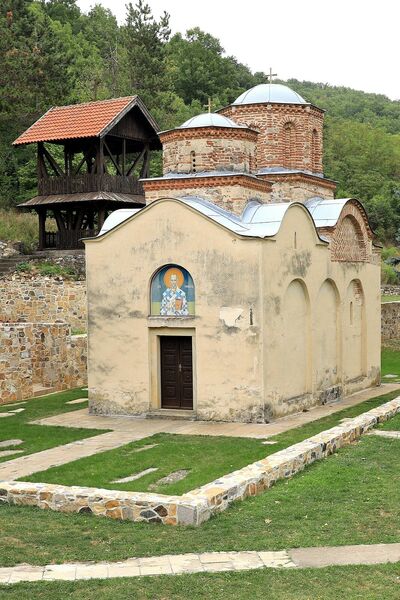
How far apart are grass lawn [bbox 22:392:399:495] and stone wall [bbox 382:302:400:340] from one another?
63.2 feet

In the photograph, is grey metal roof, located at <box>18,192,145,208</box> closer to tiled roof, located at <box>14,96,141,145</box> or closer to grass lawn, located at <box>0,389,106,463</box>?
tiled roof, located at <box>14,96,141,145</box>

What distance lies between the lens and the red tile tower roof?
30.2m

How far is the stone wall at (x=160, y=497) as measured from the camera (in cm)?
957

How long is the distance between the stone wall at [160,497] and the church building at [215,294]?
5.16 meters

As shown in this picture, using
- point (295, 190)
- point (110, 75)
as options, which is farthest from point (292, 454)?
point (110, 75)

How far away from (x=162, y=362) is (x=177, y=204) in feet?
11.4

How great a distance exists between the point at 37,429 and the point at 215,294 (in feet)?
14.8

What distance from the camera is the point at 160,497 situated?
9.81 metres

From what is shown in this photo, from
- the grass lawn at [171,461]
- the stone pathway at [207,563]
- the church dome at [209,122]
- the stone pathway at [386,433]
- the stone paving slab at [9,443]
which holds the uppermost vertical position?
the church dome at [209,122]

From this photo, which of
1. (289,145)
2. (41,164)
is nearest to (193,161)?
(289,145)

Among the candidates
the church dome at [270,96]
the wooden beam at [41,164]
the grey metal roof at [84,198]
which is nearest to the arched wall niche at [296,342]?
the church dome at [270,96]

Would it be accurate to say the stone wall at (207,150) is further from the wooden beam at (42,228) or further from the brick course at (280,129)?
the wooden beam at (42,228)

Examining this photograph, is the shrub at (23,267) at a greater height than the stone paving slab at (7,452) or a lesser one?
greater

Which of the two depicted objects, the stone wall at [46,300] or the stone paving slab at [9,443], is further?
the stone wall at [46,300]
